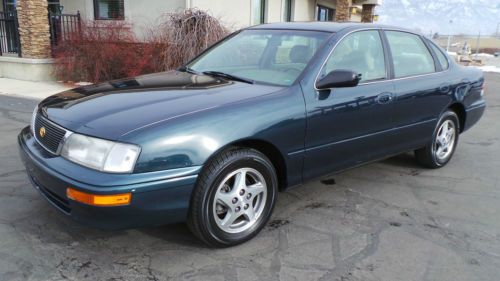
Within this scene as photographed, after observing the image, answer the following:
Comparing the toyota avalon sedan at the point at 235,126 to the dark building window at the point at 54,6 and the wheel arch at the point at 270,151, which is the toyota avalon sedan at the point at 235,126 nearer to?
the wheel arch at the point at 270,151

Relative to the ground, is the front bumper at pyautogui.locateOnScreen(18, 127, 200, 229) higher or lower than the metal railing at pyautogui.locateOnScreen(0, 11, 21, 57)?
lower

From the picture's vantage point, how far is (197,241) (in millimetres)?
3367

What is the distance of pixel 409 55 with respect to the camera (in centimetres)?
475

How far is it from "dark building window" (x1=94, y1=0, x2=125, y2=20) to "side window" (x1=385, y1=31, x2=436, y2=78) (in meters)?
10.0

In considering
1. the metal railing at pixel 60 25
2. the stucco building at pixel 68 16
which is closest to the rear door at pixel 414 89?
the stucco building at pixel 68 16

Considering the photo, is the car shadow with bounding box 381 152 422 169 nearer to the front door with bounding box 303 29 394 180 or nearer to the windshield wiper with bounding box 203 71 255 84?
the front door with bounding box 303 29 394 180

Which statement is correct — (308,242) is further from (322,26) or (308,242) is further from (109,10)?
(109,10)

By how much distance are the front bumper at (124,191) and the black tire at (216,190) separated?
8 cm

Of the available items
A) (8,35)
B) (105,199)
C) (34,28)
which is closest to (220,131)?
(105,199)

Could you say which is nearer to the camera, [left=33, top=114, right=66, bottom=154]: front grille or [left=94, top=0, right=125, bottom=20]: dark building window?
[left=33, top=114, right=66, bottom=154]: front grille

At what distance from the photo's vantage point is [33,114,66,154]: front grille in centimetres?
310

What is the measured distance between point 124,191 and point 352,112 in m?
2.03

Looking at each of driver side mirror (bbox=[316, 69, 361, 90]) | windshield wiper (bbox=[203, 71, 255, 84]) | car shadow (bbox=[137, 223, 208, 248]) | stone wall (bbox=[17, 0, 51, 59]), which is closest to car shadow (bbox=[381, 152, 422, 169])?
driver side mirror (bbox=[316, 69, 361, 90])

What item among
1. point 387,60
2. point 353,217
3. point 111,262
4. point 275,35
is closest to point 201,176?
point 111,262
